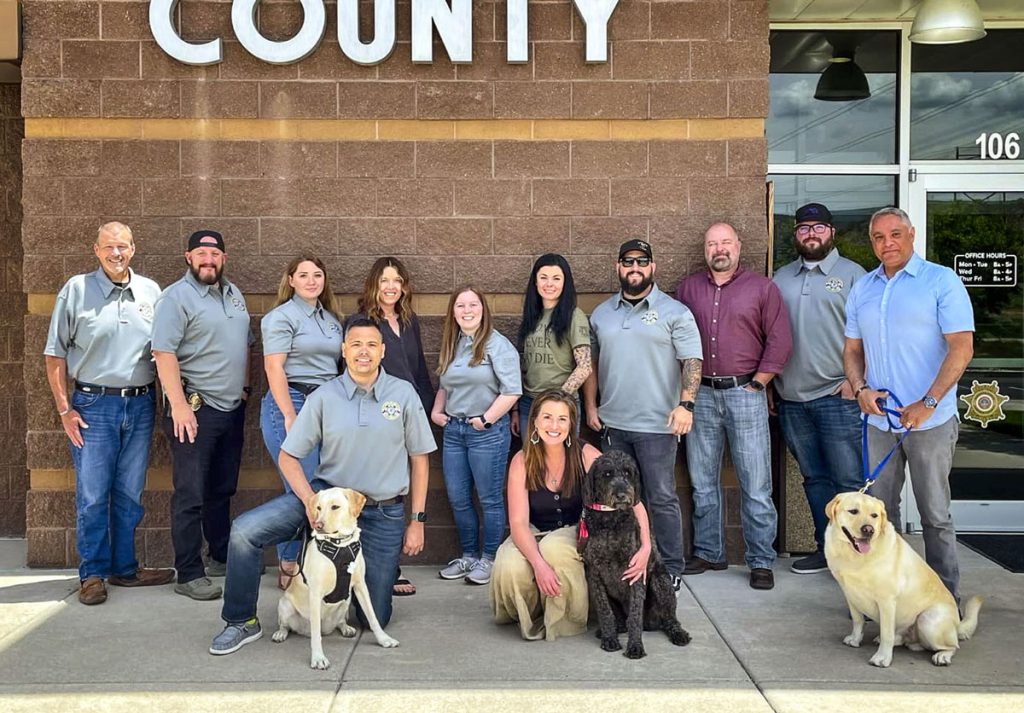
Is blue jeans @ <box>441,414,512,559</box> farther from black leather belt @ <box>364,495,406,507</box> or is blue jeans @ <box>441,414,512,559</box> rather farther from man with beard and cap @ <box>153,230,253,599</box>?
man with beard and cap @ <box>153,230,253,599</box>

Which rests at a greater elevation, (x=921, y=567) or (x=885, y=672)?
(x=921, y=567)

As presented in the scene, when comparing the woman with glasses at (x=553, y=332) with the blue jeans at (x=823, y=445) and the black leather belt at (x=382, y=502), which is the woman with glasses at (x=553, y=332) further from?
the blue jeans at (x=823, y=445)

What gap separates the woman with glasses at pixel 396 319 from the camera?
19.6 ft

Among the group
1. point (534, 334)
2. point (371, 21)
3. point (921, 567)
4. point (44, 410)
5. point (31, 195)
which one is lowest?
point (921, 567)

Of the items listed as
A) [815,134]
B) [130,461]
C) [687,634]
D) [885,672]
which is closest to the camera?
[885,672]

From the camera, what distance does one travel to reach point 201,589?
5688 mm

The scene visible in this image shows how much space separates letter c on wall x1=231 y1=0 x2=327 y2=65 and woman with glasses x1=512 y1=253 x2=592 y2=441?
199 centimetres

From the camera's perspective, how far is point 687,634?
15.9 feet

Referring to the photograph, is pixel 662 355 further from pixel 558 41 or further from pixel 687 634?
pixel 558 41

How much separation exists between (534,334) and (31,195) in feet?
10.7

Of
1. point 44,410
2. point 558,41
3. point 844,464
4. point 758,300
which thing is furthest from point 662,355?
point 44,410

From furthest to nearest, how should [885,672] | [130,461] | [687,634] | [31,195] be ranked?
[31,195]
[130,461]
[687,634]
[885,672]

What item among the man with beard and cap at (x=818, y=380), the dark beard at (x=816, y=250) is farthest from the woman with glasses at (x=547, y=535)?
the dark beard at (x=816, y=250)

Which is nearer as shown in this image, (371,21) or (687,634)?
(687,634)
